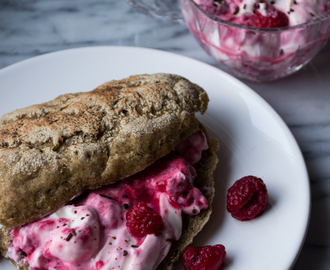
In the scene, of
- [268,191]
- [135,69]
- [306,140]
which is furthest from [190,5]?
[268,191]

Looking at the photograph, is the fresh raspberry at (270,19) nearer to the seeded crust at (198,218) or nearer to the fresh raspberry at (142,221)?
the seeded crust at (198,218)

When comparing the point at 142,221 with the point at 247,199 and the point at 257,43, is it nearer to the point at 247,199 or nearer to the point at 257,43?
the point at 247,199

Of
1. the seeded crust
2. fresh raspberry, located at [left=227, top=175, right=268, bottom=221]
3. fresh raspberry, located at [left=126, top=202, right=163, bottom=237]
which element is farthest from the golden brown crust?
fresh raspberry, located at [left=227, top=175, right=268, bottom=221]

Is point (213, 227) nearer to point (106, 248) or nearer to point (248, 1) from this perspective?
point (106, 248)

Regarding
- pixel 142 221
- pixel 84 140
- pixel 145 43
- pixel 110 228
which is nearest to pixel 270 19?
pixel 145 43

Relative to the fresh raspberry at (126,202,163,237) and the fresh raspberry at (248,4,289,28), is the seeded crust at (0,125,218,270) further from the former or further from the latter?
the fresh raspberry at (248,4,289,28)

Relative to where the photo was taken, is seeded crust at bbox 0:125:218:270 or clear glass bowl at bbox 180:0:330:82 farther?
clear glass bowl at bbox 180:0:330:82
